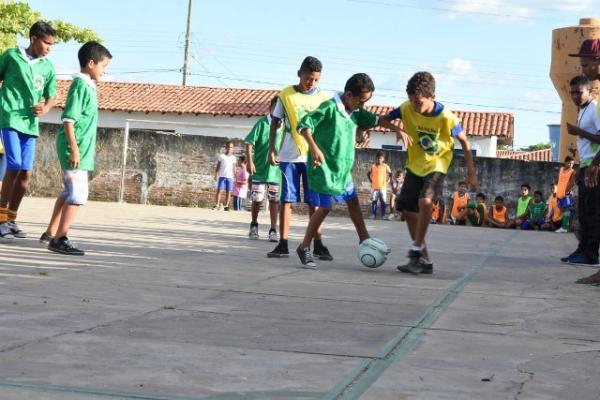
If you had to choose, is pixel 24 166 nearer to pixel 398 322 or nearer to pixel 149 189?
pixel 398 322

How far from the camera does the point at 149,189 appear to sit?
2733 centimetres

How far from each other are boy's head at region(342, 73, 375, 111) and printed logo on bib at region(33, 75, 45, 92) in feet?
9.27

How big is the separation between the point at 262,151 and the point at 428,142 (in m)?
4.27

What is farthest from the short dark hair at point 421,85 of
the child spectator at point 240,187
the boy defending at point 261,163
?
the child spectator at point 240,187

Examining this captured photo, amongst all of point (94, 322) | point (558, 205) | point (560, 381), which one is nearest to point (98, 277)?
point (94, 322)

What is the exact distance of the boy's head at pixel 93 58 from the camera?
8922 millimetres

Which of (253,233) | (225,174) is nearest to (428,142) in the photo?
(253,233)

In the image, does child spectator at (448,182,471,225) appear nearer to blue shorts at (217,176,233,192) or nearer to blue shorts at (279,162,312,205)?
blue shorts at (217,176,233,192)

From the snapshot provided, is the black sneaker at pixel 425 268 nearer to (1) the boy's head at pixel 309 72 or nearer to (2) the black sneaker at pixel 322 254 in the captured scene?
(2) the black sneaker at pixel 322 254

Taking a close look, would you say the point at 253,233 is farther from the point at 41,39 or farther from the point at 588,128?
the point at 588,128

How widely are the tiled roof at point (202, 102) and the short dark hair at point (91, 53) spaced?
37.2m

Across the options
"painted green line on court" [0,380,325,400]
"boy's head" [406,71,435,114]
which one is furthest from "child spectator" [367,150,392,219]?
"painted green line on court" [0,380,325,400]

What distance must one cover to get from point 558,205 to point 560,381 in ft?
65.4

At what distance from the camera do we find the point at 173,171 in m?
27.6
